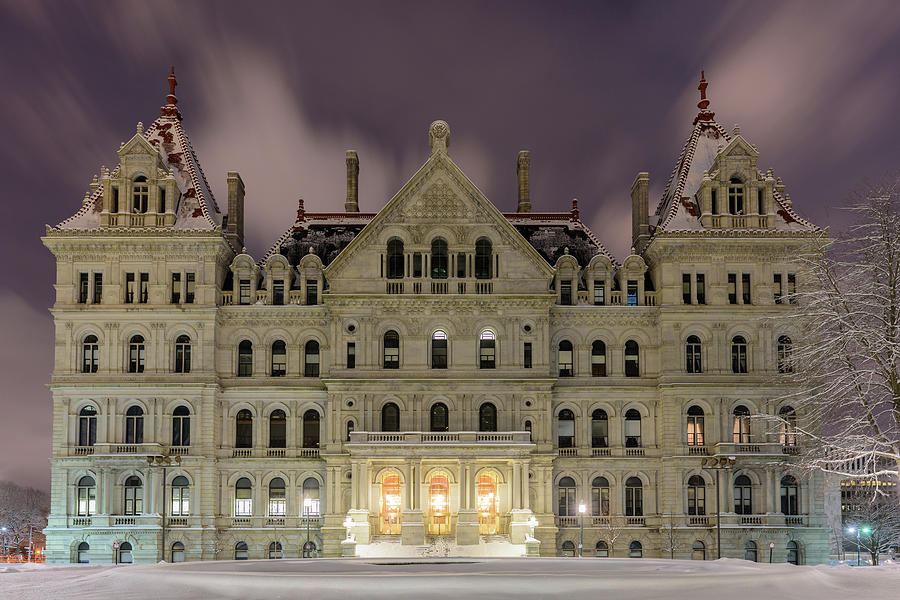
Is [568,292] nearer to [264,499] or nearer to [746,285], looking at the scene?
[746,285]

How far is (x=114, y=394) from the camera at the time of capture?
187 feet

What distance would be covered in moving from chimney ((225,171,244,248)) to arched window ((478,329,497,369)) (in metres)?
17.8

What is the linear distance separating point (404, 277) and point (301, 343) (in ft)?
25.2

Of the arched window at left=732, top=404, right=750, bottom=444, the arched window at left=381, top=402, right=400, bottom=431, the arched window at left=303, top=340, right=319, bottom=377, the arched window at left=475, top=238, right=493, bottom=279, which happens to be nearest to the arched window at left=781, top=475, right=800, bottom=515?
the arched window at left=732, top=404, right=750, bottom=444

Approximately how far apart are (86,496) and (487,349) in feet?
82.3

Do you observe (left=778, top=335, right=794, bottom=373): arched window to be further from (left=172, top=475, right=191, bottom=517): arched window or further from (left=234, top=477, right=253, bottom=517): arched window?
(left=172, top=475, right=191, bottom=517): arched window

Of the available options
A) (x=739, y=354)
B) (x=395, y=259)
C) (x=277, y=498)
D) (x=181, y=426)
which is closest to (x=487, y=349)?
(x=395, y=259)

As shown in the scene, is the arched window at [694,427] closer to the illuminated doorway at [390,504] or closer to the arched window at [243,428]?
the illuminated doorway at [390,504]

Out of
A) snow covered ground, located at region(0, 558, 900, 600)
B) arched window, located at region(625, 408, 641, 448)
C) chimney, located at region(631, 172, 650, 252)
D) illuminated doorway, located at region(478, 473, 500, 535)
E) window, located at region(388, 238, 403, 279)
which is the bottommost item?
illuminated doorway, located at region(478, 473, 500, 535)

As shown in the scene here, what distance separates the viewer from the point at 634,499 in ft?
191

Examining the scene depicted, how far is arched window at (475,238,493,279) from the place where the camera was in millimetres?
58000

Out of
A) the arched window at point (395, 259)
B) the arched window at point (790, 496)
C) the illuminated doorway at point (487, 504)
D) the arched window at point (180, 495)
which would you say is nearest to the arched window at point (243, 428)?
the arched window at point (180, 495)

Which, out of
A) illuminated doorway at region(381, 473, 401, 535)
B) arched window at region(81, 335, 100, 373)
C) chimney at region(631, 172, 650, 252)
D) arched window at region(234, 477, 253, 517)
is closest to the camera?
illuminated doorway at region(381, 473, 401, 535)

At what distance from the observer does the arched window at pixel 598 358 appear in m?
59.2
